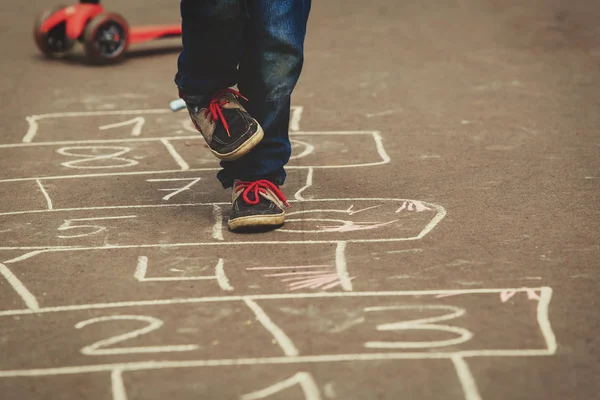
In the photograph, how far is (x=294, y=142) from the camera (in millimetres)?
4270

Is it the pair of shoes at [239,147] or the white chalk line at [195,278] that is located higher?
the pair of shoes at [239,147]

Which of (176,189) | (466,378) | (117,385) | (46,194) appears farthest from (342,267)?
(46,194)

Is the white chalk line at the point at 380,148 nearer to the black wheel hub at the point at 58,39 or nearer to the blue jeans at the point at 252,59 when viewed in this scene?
the blue jeans at the point at 252,59

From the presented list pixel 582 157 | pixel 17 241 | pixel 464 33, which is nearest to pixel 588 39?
pixel 464 33

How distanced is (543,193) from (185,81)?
1.22 meters

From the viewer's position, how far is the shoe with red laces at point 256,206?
3.15 metres

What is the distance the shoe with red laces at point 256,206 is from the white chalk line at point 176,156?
706 mm

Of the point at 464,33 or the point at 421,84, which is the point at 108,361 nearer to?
the point at 421,84

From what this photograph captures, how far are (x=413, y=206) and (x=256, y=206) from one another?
0.53m

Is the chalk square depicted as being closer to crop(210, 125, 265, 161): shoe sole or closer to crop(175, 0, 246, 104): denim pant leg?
crop(210, 125, 265, 161): shoe sole

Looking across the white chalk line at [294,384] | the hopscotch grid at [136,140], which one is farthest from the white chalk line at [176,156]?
the white chalk line at [294,384]

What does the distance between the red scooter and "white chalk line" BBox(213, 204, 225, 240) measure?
104 inches

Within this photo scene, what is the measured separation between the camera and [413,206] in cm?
339

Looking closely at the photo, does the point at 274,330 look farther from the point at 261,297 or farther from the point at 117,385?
the point at 117,385
